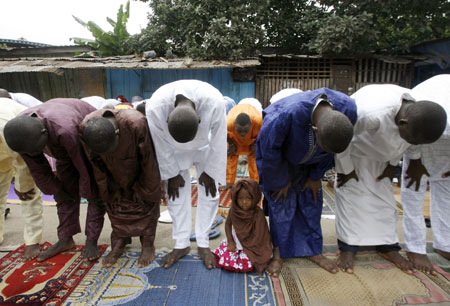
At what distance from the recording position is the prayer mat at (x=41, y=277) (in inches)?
75.8

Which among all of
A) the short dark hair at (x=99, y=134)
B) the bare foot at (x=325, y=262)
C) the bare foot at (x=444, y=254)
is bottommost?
the bare foot at (x=444, y=254)

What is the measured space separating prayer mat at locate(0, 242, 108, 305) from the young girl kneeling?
1.14 metres

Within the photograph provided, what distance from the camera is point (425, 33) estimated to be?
6.25m

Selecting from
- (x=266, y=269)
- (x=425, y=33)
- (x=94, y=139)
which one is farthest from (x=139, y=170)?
(x=425, y=33)

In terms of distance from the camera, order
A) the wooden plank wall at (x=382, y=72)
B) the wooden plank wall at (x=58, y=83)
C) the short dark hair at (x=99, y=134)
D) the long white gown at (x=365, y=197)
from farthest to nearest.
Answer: the wooden plank wall at (x=58, y=83)
the wooden plank wall at (x=382, y=72)
the long white gown at (x=365, y=197)
the short dark hair at (x=99, y=134)

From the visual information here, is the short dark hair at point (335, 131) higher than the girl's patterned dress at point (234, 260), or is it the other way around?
the short dark hair at point (335, 131)

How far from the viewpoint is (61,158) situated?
2.14 meters

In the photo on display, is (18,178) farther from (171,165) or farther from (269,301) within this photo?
(269,301)

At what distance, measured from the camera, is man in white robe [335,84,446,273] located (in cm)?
190

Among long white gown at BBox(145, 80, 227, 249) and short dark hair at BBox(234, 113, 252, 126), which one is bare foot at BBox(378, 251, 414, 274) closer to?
long white gown at BBox(145, 80, 227, 249)

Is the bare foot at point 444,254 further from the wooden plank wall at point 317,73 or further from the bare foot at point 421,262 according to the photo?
the wooden plank wall at point 317,73

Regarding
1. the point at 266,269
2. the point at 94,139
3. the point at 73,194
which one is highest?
the point at 94,139

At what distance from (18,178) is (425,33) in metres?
7.92

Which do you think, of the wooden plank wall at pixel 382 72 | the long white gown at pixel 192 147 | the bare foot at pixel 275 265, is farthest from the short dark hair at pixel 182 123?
the wooden plank wall at pixel 382 72
